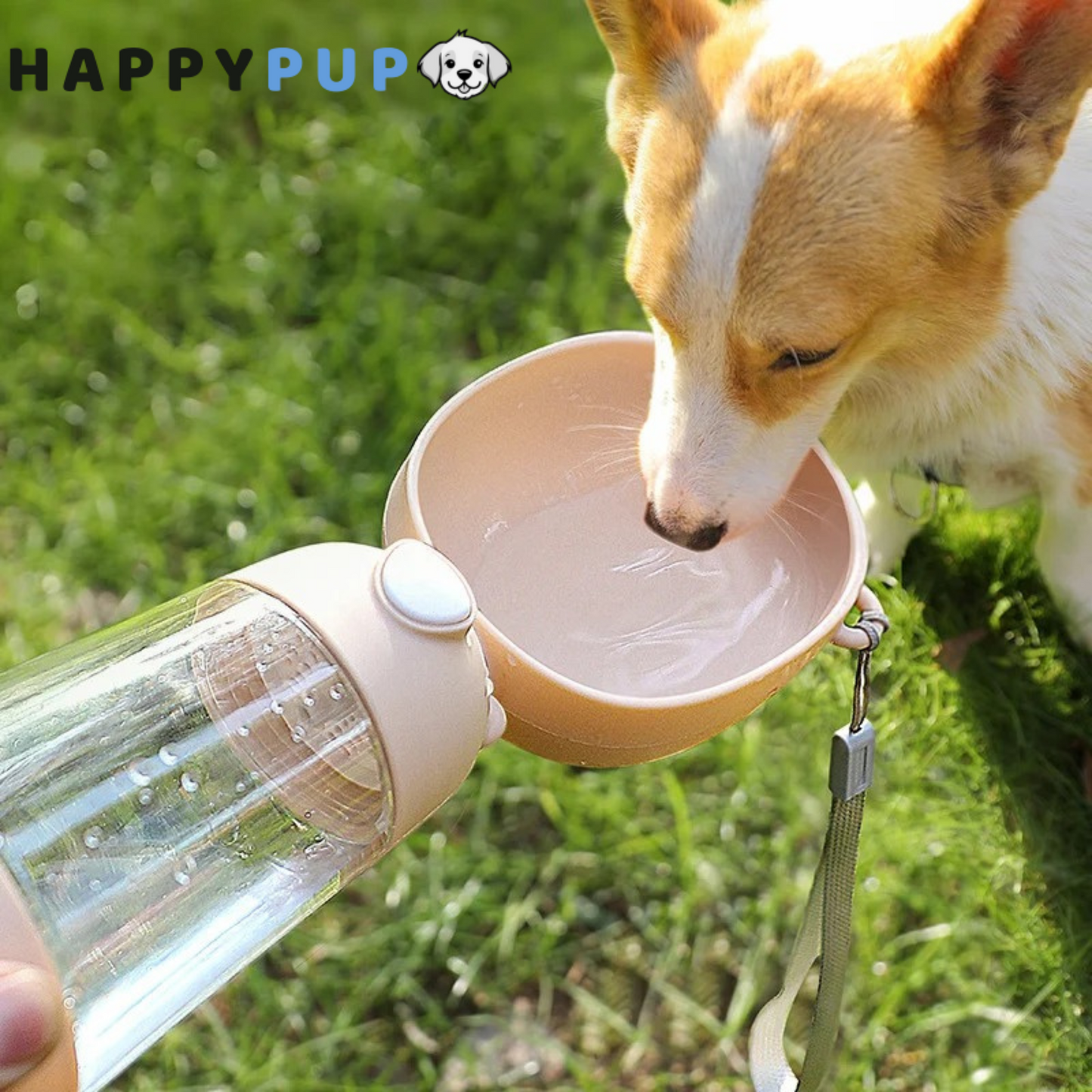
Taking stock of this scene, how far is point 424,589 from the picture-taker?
3.98 ft

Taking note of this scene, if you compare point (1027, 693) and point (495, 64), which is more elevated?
point (495, 64)

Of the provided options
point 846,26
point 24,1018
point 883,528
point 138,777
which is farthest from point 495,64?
point 24,1018

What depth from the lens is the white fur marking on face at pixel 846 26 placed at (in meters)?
1.47

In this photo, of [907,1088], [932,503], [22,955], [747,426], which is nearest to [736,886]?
[907,1088]

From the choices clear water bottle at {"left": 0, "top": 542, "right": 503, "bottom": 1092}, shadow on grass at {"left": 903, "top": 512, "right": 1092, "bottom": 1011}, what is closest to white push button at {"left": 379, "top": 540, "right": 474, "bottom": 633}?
clear water bottle at {"left": 0, "top": 542, "right": 503, "bottom": 1092}

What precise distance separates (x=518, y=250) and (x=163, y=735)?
1505 millimetres

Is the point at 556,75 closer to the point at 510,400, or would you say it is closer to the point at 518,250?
→ the point at 518,250

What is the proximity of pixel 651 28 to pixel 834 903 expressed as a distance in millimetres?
934

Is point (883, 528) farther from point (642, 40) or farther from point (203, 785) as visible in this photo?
point (203, 785)

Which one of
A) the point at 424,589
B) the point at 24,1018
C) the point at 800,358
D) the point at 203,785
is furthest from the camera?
the point at 800,358

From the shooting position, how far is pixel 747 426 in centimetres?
151

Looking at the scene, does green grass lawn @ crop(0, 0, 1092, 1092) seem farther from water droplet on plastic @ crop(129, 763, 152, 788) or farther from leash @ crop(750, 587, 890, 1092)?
water droplet on plastic @ crop(129, 763, 152, 788)

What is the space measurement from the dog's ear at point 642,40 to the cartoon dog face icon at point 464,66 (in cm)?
124

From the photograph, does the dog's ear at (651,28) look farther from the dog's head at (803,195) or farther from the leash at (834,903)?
the leash at (834,903)
